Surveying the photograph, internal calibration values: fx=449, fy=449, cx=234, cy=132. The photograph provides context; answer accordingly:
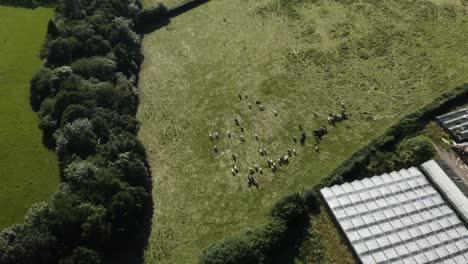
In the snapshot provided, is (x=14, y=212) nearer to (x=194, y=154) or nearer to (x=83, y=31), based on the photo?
(x=194, y=154)

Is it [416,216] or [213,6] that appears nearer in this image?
[416,216]

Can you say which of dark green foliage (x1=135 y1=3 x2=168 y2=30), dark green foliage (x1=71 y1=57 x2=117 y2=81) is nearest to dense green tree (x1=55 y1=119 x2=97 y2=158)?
dark green foliage (x1=71 y1=57 x2=117 y2=81)

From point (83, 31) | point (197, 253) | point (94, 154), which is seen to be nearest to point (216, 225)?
point (197, 253)

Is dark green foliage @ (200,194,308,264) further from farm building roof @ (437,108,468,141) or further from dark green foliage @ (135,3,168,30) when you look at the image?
dark green foliage @ (135,3,168,30)

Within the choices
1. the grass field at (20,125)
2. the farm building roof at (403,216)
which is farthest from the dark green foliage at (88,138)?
the farm building roof at (403,216)

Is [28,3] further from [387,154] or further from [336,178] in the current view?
[387,154]

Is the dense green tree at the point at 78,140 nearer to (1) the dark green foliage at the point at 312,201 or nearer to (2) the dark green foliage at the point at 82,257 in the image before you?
(2) the dark green foliage at the point at 82,257
